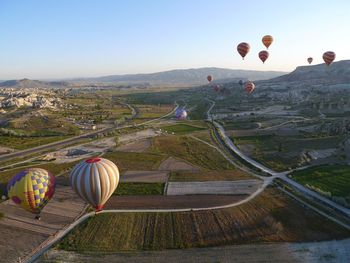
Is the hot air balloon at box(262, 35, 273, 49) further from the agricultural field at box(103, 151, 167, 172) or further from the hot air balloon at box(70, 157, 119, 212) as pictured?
the hot air balloon at box(70, 157, 119, 212)

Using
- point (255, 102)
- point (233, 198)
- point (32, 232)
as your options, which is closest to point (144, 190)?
point (233, 198)

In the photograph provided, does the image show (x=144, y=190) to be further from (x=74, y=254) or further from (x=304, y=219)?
(x=304, y=219)

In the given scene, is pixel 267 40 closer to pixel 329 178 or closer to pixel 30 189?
pixel 329 178

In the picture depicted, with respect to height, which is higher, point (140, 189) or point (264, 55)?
point (264, 55)

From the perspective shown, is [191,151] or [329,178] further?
[191,151]

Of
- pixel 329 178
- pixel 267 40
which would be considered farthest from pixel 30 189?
pixel 267 40

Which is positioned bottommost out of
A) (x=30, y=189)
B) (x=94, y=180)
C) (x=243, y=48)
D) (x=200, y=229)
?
(x=200, y=229)

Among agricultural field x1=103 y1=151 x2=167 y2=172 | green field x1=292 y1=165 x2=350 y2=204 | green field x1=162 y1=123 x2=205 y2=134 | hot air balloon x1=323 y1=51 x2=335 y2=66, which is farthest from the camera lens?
green field x1=162 y1=123 x2=205 y2=134

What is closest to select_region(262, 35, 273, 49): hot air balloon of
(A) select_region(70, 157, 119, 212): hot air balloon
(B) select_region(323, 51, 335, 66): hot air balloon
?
(B) select_region(323, 51, 335, 66): hot air balloon
